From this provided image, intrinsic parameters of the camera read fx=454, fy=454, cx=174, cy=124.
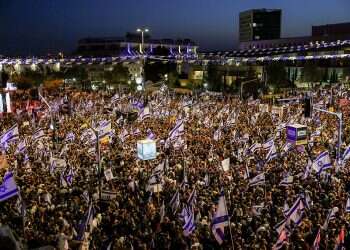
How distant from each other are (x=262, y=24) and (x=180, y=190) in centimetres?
16660

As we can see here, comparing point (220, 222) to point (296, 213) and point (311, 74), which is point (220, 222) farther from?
point (311, 74)

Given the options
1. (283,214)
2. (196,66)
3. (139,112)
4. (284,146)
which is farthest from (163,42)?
(283,214)

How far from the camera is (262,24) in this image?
17300 centimetres

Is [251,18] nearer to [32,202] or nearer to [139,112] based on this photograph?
[139,112]

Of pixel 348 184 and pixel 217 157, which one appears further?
pixel 217 157

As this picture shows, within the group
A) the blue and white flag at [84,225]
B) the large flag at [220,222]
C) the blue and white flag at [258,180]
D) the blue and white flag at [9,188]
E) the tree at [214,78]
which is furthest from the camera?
the tree at [214,78]

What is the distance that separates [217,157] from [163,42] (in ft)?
380

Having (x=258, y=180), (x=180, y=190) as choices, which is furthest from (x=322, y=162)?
(x=180, y=190)

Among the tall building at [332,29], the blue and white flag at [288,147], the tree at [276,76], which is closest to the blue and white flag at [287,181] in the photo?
the blue and white flag at [288,147]

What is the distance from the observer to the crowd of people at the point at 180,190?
11086 mm

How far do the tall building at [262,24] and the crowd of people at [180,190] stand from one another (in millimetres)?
151359

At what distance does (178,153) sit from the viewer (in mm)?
20188

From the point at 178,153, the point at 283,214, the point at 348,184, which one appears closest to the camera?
the point at 283,214

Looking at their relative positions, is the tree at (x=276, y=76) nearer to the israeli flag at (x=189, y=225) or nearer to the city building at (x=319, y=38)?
the city building at (x=319, y=38)
